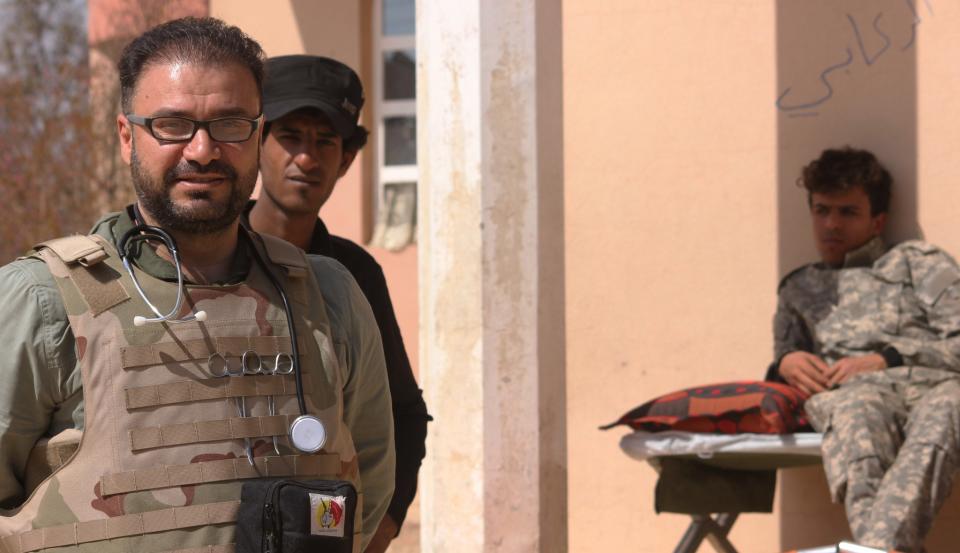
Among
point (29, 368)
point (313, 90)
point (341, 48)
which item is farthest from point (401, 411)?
point (341, 48)

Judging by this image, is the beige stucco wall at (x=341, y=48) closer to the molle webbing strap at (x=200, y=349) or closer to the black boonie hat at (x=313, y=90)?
the black boonie hat at (x=313, y=90)

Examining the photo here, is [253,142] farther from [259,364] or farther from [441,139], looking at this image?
[441,139]

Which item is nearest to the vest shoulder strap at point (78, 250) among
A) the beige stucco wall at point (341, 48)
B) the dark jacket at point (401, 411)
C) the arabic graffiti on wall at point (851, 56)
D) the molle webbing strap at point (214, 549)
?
the molle webbing strap at point (214, 549)

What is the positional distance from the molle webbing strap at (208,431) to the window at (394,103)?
5372 millimetres

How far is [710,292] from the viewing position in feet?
18.5

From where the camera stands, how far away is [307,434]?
83.5 inches

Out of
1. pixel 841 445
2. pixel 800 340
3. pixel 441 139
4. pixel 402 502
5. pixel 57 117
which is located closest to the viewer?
pixel 402 502

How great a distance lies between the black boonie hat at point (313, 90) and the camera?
3.27 meters

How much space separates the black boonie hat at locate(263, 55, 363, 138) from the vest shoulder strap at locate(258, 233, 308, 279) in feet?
3.22

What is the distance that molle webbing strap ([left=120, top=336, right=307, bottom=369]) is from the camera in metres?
2.05

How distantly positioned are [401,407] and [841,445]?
6.63 ft

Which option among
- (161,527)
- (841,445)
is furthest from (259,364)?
(841,445)

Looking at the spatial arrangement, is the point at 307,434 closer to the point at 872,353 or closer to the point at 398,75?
the point at 872,353

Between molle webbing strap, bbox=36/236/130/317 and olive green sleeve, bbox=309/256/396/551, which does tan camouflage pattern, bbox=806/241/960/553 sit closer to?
olive green sleeve, bbox=309/256/396/551
